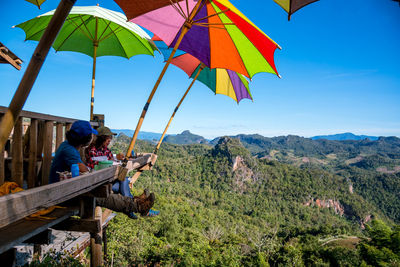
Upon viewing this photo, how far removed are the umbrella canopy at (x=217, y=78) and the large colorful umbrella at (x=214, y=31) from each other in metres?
0.99

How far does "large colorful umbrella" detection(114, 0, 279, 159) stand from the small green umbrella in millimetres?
416

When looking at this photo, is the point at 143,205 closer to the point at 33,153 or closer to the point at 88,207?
the point at 88,207

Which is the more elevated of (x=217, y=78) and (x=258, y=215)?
(x=217, y=78)

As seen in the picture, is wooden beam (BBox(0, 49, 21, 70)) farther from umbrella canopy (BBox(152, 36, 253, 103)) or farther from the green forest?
the green forest

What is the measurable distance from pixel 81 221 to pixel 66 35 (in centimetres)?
332

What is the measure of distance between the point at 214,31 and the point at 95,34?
2.08 meters

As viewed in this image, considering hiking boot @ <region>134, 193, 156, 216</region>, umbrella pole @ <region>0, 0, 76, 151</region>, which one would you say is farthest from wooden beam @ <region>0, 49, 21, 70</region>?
umbrella pole @ <region>0, 0, 76, 151</region>

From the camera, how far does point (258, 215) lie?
5672 cm

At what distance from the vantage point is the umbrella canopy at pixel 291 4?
5.15 ft

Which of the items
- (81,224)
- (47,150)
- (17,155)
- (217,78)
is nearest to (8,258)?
(81,224)

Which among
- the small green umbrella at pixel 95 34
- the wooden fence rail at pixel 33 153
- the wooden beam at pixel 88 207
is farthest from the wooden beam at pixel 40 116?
the small green umbrella at pixel 95 34

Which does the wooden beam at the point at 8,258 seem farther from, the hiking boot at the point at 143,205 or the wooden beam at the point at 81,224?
the hiking boot at the point at 143,205

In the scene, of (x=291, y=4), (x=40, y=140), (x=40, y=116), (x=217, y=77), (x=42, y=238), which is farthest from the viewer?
(x=217, y=77)

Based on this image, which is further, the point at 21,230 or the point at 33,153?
the point at 33,153
